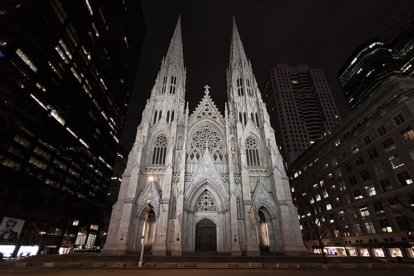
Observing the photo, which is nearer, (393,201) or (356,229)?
(393,201)

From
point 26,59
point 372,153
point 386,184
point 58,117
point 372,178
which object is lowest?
point 386,184

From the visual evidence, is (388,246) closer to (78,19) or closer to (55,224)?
(55,224)

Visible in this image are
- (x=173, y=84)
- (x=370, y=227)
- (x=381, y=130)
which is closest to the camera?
(x=381, y=130)

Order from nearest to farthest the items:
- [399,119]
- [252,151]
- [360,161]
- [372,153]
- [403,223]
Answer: [403,223], [252,151], [399,119], [372,153], [360,161]

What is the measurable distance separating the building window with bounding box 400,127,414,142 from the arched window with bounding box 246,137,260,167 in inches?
904

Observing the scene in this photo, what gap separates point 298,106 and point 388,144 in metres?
69.9

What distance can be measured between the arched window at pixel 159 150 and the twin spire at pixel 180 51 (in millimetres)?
17755

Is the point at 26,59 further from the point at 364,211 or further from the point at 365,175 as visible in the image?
the point at 364,211

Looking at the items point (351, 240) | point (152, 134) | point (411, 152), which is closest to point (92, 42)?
point (152, 134)

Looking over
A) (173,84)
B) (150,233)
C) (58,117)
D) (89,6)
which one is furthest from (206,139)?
(89,6)

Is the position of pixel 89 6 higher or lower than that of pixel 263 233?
higher

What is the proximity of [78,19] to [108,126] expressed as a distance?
3033 cm

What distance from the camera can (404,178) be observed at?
1205 inches

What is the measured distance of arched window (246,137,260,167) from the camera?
30206mm
